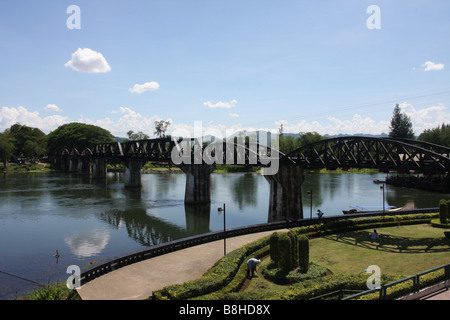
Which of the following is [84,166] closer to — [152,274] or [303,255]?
[152,274]

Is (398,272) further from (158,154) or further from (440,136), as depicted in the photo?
(440,136)

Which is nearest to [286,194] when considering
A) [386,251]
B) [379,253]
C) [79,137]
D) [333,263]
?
[386,251]

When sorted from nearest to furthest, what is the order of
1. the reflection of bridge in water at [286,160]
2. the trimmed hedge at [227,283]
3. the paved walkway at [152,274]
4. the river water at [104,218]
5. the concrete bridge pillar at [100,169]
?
the trimmed hedge at [227,283] → the paved walkway at [152,274] → the river water at [104,218] → the reflection of bridge in water at [286,160] → the concrete bridge pillar at [100,169]

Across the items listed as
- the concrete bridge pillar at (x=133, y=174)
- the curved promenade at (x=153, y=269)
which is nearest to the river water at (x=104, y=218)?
the curved promenade at (x=153, y=269)

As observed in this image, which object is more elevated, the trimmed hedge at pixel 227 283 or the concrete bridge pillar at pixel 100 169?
the concrete bridge pillar at pixel 100 169

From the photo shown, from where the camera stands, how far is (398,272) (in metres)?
22.3

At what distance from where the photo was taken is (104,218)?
55.9 metres

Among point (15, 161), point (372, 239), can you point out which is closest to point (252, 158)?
point (372, 239)

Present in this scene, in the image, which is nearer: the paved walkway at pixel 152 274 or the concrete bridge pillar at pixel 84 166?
the paved walkway at pixel 152 274

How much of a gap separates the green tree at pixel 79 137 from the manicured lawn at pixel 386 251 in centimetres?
15408

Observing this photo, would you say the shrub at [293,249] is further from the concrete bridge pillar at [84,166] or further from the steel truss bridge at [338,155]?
the concrete bridge pillar at [84,166]

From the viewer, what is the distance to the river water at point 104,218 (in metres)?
33.2
